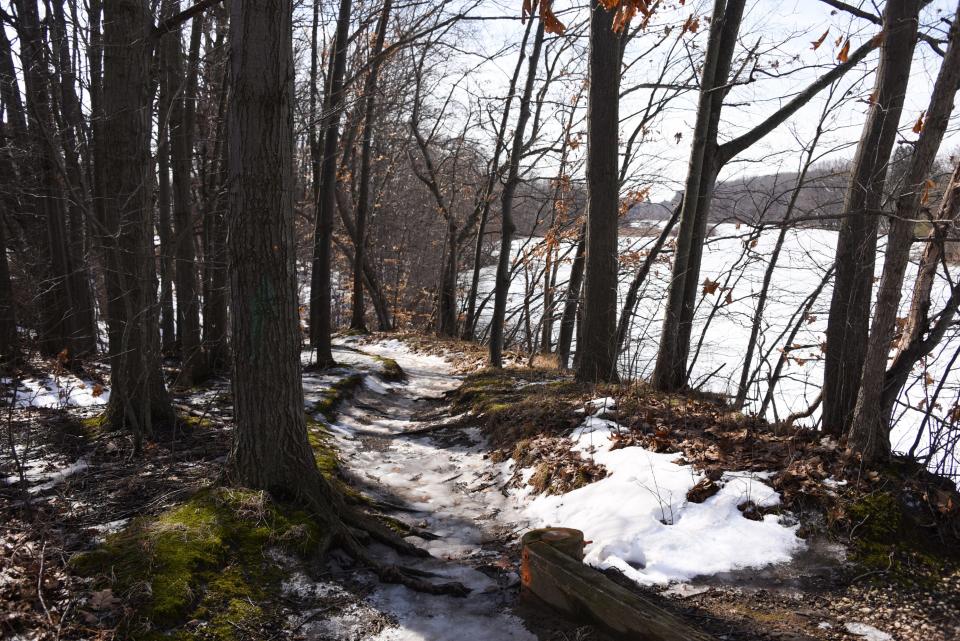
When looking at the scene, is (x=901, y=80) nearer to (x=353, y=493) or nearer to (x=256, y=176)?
(x=256, y=176)

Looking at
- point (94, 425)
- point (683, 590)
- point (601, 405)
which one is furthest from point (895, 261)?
point (94, 425)

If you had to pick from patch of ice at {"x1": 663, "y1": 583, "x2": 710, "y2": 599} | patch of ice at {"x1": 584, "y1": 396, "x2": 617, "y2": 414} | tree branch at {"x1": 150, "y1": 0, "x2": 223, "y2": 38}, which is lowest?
patch of ice at {"x1": 663, "y1": 583, "x2": 710, "y2": 599}

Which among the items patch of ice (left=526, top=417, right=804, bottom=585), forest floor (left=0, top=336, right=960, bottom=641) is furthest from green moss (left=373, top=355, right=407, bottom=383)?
patch of ice (left=526, top=417, right=804, bottom=585)

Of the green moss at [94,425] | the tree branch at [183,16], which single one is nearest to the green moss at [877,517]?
the tree branch at [183,16]

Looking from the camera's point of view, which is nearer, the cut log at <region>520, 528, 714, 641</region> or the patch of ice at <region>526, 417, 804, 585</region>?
the cut log at <region>520, 528, 714, 641</region>

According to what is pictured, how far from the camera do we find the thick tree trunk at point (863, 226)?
4855 millimetres

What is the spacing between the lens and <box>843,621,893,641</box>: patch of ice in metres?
3.02

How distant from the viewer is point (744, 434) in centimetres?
531

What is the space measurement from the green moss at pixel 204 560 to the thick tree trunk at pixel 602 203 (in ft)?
15.6

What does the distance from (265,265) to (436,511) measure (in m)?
2.80

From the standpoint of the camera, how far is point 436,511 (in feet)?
17.8

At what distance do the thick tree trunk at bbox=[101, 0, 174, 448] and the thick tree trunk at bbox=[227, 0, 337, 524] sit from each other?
90.4 inches

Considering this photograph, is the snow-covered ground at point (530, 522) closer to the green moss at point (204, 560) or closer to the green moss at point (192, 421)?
the green moss at point (204, 560)

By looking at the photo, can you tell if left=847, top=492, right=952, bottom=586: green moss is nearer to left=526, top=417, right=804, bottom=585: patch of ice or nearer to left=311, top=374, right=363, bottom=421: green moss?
left=526, top=417, right=804, bottom=585: patch of ice
